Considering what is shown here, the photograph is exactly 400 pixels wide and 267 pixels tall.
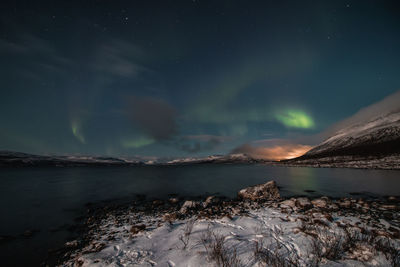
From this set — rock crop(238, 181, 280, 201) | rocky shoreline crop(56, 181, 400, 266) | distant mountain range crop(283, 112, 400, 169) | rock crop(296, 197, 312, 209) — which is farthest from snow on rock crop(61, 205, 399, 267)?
distant mountain range crop(283, 112, 400, 169)

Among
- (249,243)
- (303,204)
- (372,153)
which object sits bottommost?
(303,204)

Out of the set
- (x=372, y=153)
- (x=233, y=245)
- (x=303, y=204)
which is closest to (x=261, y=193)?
(x=303, y=204)

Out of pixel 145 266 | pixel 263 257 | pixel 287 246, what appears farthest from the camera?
pixel 287 246

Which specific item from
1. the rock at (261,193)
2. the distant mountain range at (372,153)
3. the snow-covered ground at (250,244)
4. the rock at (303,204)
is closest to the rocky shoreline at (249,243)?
the snow-covered ground at (250,244)

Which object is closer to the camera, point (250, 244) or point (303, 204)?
point (250, 244)

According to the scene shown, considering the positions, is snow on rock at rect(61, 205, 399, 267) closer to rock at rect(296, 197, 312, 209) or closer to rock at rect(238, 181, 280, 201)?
rock at rect(296, 197, 312, 209)

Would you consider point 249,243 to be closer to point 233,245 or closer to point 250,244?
point 250,244

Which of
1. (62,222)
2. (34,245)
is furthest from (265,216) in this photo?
(62,222)

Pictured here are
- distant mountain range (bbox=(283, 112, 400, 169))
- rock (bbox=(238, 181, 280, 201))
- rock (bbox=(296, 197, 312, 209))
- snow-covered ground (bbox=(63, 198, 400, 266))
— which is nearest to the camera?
snow-covered ground (bbox=(63, 198, 400, 266))

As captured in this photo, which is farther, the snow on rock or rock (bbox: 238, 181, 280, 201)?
rock (bbox: 238, 181, 280, 201)

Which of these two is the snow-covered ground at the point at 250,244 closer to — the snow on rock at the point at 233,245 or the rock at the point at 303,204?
the snow on rock at the point at 233,245

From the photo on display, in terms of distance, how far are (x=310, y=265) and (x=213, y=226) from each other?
4.34 m

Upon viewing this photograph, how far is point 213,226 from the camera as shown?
7945mm

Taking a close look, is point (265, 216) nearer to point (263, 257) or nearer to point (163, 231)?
point (263, 257)
